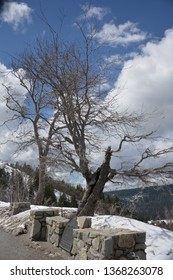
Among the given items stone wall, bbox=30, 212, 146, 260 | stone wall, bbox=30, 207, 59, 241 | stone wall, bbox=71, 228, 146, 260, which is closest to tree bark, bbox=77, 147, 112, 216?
stone wall, bbox=30, 207, 59, 241

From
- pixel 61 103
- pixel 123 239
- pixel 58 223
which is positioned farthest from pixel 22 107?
pixel 123 239

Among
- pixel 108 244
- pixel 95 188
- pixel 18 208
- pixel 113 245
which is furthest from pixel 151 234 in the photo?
pixel 18 208

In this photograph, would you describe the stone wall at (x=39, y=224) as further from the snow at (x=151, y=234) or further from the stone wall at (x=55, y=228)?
the snow at (x=151, y=234)

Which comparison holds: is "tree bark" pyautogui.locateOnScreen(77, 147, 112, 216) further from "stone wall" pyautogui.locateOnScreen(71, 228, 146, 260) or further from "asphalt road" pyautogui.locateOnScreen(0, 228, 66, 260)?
"stone wall" pyautogui.locateOnScreen(71, 228, 146, 260)

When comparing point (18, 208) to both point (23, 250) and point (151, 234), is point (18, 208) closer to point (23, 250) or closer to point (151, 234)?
point (23, 250)

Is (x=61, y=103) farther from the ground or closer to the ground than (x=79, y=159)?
farther from the ground

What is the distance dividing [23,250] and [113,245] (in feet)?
9.75

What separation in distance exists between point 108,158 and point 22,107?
7.20 meters

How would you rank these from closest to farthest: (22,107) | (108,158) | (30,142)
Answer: (108,158) → (30,142) → (22,107)

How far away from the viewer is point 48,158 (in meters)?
11.5

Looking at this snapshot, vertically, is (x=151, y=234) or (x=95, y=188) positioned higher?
(x=95, y=188)

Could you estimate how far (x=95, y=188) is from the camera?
35.5ft
